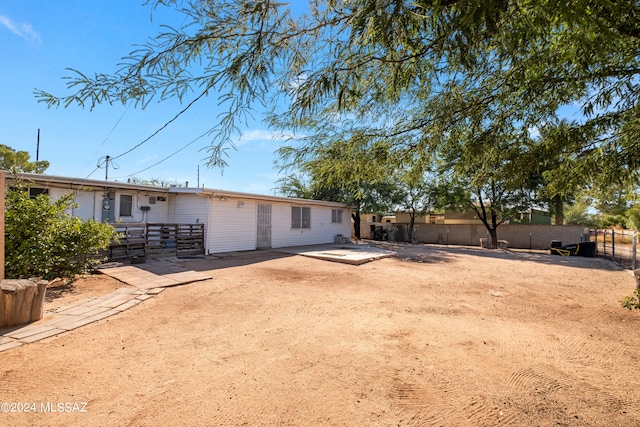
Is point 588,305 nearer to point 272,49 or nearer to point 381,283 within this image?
point 381,283

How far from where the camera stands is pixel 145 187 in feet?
36.1

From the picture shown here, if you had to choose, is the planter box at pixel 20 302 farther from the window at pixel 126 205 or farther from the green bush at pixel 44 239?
the window at pixel 126 205

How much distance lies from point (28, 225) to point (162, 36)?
19.4 feet

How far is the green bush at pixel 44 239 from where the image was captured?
540cm

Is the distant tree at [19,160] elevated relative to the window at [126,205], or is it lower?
elevated

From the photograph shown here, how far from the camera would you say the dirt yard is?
2.28 meters

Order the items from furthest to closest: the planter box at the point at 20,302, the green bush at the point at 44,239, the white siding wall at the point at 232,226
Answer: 1. the white siding wall at the point at 232,226
2. the green bush at the point at 44,239
3. the planter box at the point at 20,302

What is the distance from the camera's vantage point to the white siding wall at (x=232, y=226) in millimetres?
11430

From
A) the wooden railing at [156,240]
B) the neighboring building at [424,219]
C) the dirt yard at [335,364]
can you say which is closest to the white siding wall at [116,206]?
the wooden railing at [156,240]

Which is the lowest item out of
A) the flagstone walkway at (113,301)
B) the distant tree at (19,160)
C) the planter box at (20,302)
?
the flagstone walkway at (113,301)

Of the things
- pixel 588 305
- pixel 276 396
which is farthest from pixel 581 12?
pixel 588 305

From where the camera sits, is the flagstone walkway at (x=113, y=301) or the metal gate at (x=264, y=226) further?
the metal gate at (x=264, y=226)

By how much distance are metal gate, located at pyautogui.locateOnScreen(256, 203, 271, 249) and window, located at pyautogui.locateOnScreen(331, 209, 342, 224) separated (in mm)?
5215

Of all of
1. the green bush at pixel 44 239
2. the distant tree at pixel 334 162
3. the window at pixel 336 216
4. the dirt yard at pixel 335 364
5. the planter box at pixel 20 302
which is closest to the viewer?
the dirt yard at pixel 335 364
